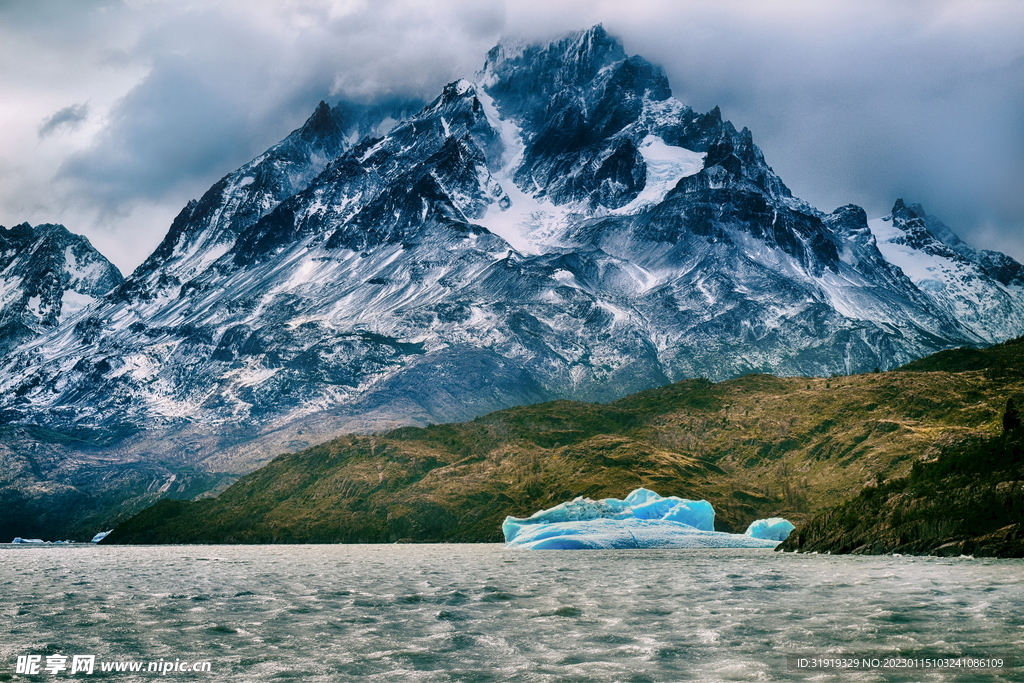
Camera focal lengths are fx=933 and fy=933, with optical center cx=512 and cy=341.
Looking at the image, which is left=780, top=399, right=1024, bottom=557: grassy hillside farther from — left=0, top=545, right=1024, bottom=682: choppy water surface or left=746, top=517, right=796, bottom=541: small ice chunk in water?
left=746, top=517, right=796, bottom=541: small ice chunk in water

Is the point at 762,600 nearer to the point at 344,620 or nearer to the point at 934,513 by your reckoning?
the point at 344,620

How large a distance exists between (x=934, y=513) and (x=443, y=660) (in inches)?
2840

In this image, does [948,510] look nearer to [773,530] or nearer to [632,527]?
[632,527]

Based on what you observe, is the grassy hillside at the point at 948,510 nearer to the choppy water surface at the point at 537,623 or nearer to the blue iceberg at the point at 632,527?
the choppy water surface at the point at 537,623

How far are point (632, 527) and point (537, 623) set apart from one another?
12104 cm

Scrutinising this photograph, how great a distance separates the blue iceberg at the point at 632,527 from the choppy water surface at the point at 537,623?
78771 millimetres

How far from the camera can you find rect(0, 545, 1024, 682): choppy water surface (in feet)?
109

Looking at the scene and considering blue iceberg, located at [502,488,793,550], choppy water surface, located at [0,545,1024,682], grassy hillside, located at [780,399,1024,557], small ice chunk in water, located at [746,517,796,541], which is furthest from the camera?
small ice chunk in water, located at [746,517,796,541]

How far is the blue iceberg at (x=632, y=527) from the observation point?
156375 mm

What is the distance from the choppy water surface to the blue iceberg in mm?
78771

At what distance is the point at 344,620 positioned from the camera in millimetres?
47656

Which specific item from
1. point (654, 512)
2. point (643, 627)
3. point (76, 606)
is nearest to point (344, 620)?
point (643, 627)

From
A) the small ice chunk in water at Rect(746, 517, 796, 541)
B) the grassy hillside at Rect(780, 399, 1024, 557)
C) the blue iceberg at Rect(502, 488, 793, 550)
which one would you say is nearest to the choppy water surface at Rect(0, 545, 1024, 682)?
the grassy hillside at Rect(780, 399, 1024, 557)

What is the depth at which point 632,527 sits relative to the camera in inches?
6447
